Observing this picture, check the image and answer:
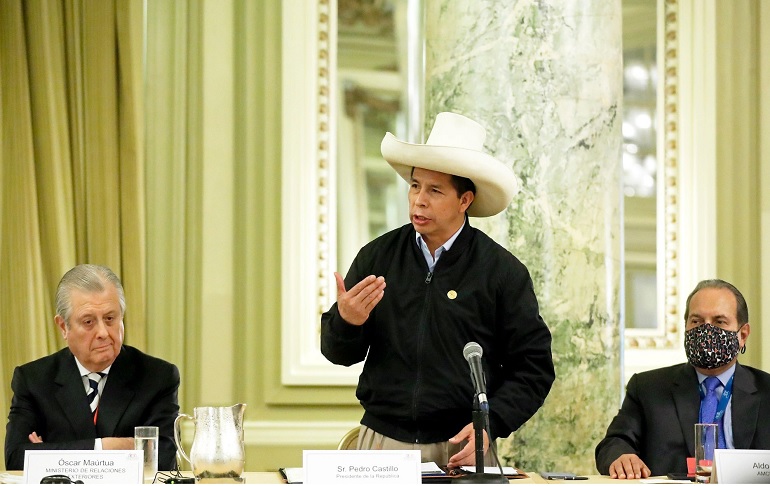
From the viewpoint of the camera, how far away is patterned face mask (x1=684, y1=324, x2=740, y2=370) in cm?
359

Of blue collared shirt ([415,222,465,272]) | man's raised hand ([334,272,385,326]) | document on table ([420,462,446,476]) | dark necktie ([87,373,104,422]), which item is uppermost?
blue collared shirt ([415,222,465,272])

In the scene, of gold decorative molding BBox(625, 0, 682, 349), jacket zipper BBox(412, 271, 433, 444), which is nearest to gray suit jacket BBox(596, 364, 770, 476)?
jacket zipper BBox(412, 271, 433, 444)

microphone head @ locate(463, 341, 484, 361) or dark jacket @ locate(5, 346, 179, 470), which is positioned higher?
microphone head @ locate(463, 341, 484, 361)

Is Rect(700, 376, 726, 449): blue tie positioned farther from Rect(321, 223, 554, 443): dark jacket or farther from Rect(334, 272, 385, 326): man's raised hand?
Rect(334, 272, 385, 326): man's raised hand

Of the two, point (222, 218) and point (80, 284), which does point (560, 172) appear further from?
point (222, 218)

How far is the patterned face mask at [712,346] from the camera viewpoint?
3.59 metres

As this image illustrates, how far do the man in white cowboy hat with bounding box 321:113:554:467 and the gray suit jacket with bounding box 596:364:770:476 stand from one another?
634mm

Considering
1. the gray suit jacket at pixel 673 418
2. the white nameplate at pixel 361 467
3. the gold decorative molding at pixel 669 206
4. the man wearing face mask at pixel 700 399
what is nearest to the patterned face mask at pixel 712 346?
the man wearing face mask at pixel 700 399

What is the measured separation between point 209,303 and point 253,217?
44 centimetres

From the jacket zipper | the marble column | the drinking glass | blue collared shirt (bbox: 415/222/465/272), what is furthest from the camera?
the marble column

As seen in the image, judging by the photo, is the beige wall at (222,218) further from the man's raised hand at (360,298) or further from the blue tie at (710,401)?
the man's raised hand at (360,298)

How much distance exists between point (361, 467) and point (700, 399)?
1646 millimetres

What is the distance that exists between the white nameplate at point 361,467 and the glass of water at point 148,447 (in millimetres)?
434

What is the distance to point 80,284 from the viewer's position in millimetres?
3350
